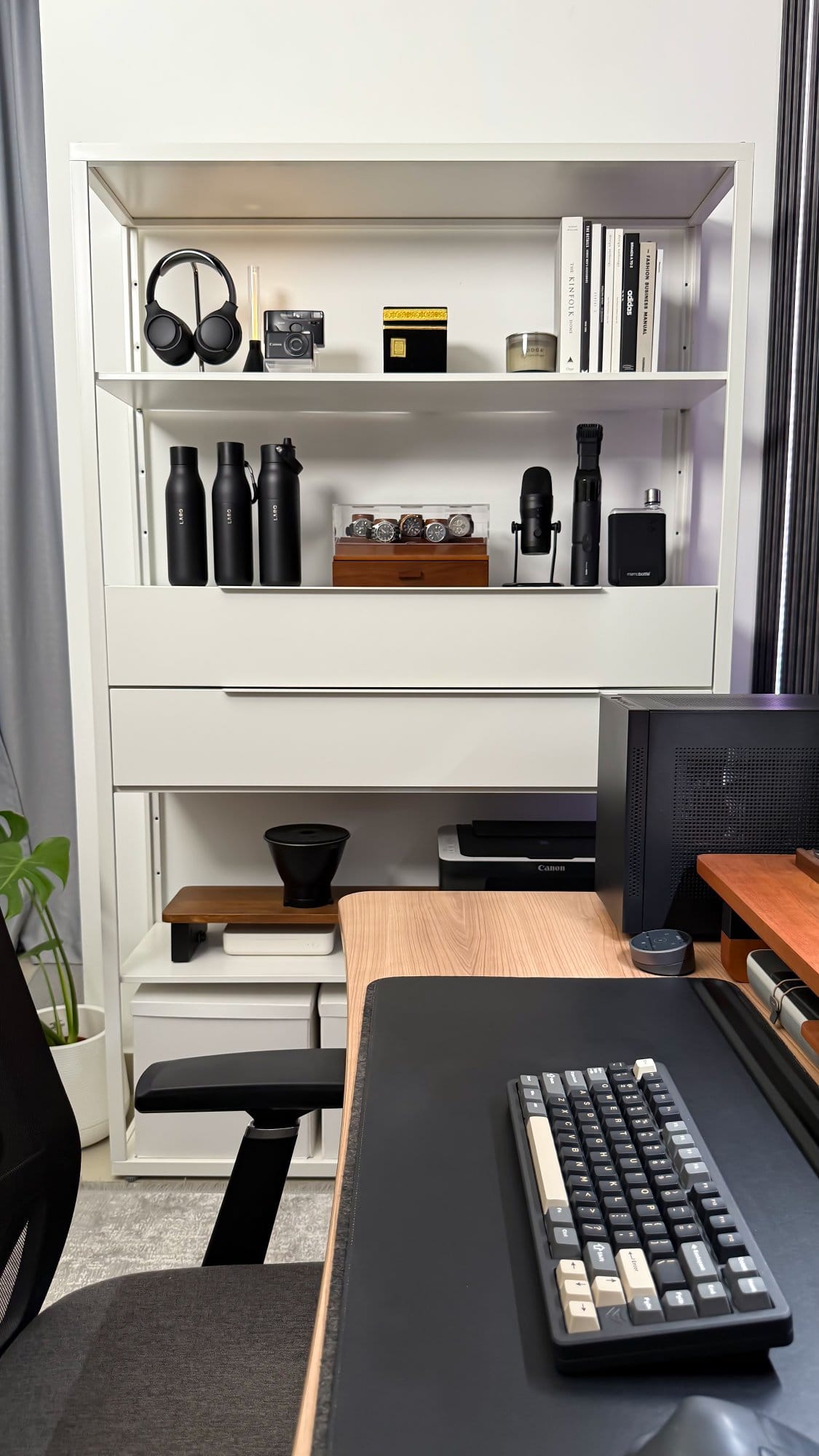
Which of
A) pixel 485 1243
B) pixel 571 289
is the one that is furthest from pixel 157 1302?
pixel 571 289

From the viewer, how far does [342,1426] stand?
0.48 metres

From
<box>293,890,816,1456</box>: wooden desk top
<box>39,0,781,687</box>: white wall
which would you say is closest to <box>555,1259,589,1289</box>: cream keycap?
<box>293,890,816,1456</box>: wooden desk top

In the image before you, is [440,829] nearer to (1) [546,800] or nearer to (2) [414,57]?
(1) [546,800]

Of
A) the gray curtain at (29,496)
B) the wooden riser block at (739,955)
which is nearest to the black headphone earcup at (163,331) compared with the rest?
the gray curtain at (29,496)

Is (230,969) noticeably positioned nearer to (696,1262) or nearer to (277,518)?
(277,518)

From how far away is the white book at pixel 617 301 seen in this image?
1.82m

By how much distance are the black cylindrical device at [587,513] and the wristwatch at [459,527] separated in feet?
0.72

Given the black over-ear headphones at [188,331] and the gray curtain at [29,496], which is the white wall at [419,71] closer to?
the gray curtain at [29,496]

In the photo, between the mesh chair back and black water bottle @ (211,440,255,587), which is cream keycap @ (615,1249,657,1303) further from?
black water bottle @ (211,440,255,587)

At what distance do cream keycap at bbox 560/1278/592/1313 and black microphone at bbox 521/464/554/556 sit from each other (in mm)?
1574

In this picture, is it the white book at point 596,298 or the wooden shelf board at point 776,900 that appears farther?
the white book at point 596,298

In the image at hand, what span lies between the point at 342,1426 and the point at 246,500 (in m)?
1.68

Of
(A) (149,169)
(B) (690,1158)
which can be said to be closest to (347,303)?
(A) (149,169)

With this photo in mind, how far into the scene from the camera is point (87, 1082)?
2.08 m
